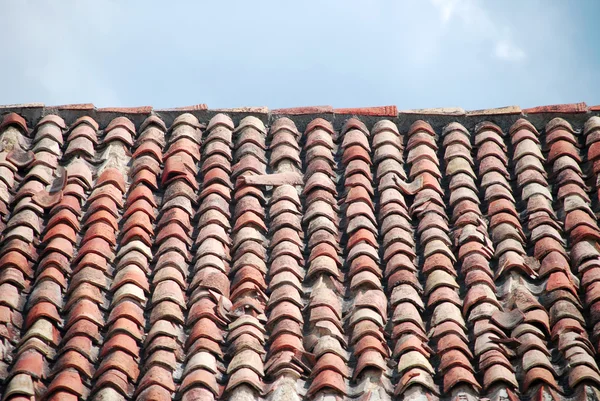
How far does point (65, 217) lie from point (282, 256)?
5.86 ft

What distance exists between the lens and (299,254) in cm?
779

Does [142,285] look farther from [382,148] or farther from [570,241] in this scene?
[570,241]

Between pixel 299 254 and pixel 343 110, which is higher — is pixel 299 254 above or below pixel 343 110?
below

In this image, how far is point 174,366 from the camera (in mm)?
6754

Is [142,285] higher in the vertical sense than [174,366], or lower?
higher

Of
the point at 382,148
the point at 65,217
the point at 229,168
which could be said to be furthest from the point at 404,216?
A: the point at 65,217

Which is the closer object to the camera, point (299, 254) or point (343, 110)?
point (299, 254)

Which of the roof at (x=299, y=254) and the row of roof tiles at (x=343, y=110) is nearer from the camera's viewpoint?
the roof at (x=299, y=254)

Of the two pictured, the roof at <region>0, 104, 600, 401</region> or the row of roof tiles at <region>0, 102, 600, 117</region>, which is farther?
the row of roof tiles at <region>0, 102, 600, 117</region>

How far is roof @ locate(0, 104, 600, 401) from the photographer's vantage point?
6.69 meters

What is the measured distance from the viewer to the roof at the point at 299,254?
669 centimetres

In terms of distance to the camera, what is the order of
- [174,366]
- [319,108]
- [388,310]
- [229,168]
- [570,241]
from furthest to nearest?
[319,108] → [229,168] → [570,241] → [388,310] → [174,366]

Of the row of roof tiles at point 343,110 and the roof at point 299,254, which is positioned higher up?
the row of roof tiles at point 343,110

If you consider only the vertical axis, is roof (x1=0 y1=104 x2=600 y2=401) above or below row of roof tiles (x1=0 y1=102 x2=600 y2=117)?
below
